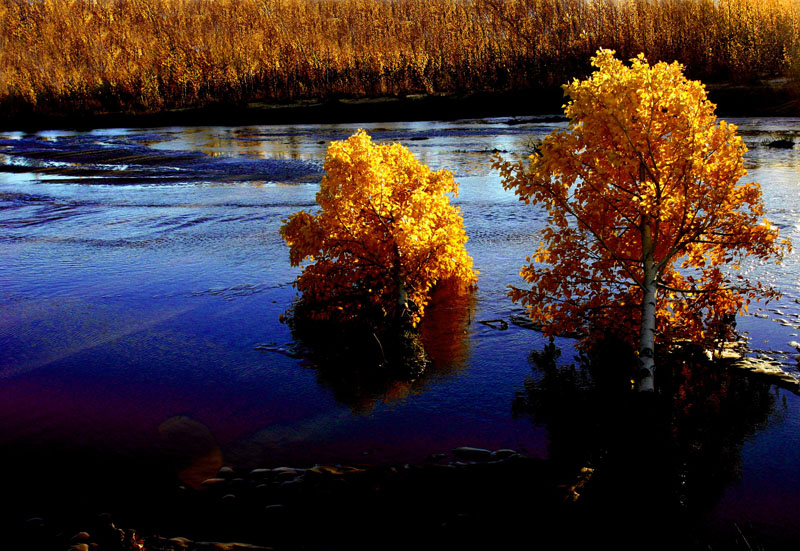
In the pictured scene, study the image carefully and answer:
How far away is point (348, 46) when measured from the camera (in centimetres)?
14212

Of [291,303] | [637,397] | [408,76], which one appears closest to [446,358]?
[637,397]

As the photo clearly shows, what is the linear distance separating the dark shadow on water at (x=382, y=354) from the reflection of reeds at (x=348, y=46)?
8146cm

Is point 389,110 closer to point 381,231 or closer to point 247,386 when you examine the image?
point 381,231

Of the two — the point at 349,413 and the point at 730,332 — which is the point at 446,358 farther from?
the point at 730,332

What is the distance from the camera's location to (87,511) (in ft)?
32.8

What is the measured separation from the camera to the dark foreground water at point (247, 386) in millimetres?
10984

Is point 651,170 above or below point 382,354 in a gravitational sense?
above

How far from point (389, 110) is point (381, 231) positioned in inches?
3229

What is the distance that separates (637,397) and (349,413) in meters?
5.36

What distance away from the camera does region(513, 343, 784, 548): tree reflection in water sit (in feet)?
31.5

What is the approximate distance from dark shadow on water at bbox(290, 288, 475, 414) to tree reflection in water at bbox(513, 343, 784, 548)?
210 centimetres

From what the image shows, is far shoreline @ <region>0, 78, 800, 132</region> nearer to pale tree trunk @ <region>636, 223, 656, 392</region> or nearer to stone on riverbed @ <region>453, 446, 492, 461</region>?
pale tree trunk @ <region>636, 223, 656, 392</region>

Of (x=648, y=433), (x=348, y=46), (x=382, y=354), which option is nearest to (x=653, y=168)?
(x=648, y=433)

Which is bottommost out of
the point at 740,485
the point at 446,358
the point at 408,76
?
the point at 740,485
